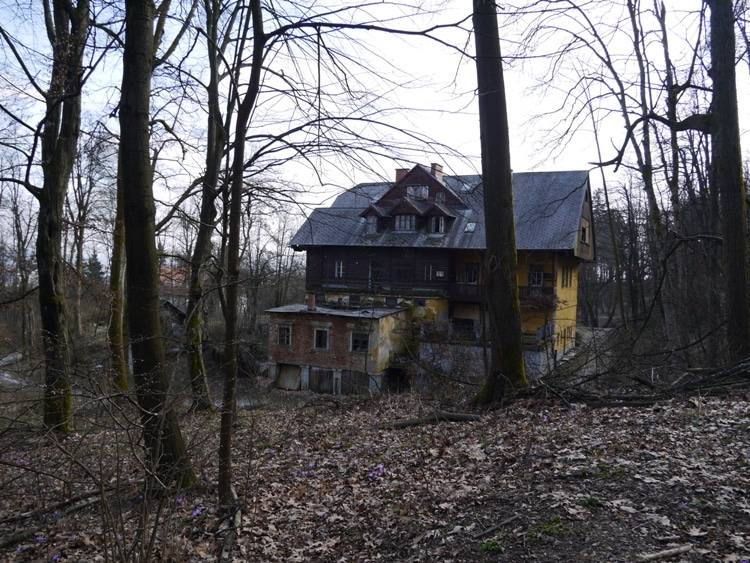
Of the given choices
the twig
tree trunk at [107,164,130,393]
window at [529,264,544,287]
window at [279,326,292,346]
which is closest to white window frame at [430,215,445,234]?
window at [529,264,544,287]

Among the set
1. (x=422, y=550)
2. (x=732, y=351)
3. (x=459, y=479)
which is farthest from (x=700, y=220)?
(x=422, y=550)

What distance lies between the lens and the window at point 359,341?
86.9ft

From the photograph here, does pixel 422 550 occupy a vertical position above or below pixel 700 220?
below

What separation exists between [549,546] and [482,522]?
0.64 meters

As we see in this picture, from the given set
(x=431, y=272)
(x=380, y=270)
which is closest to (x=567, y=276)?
(x=431, y=272)

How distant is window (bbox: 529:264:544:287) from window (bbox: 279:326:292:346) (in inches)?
536

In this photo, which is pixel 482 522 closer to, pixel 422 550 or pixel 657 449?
pixel 422 550

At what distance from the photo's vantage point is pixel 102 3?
5.05 m

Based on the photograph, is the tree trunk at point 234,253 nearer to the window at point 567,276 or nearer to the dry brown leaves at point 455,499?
the dry brown leaves at point 455,499

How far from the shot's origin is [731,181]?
8.23 metres

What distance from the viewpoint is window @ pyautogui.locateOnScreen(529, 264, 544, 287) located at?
28719 mm

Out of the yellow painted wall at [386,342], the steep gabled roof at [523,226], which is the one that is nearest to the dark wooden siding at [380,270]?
the steep gabled roof at [523,226]

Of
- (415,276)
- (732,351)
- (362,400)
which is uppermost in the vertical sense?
(415,276)

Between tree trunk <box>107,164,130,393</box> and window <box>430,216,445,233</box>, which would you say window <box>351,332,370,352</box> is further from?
tree trunk <box>107,164,130,393</box>
